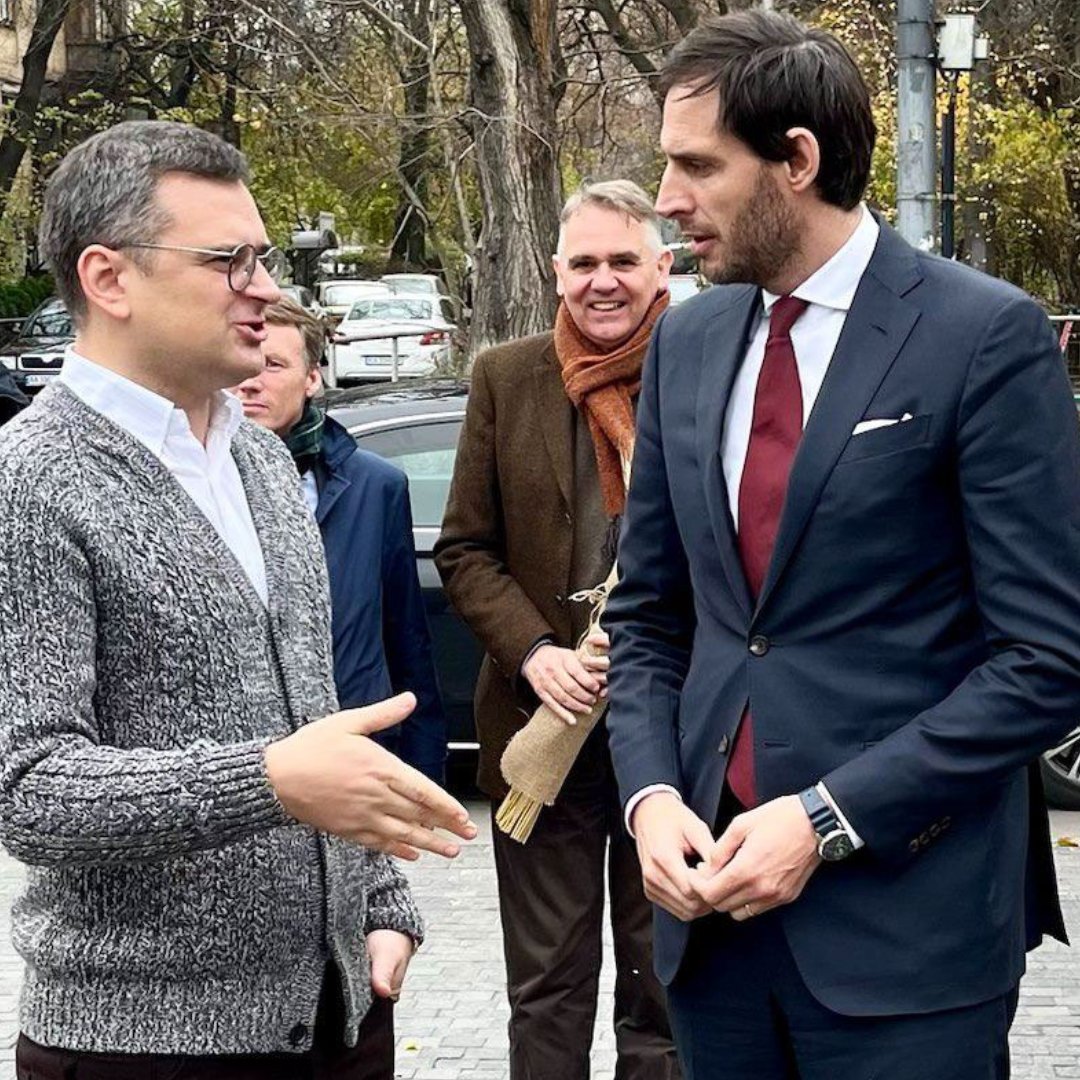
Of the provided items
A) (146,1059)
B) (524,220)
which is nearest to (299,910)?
(146,1059)

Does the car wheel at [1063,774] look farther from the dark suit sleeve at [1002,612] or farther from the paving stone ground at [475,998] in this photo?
the dark suit sleeve at [1002,612]

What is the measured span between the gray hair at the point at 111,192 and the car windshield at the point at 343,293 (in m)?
35.8

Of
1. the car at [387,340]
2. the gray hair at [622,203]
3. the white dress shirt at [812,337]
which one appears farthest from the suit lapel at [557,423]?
the car at [387,340]

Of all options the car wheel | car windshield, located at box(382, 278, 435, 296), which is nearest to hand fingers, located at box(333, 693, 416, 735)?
the car wheel

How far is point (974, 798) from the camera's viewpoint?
2.54 m

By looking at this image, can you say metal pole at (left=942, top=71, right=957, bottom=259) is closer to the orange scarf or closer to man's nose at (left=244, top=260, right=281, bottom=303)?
the orange scarf

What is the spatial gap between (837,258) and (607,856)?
2.15 m

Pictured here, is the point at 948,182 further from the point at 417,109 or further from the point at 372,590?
the point at 417,109

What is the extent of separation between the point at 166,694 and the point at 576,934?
2097 millimetres

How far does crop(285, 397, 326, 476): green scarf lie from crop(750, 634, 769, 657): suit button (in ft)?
6.08

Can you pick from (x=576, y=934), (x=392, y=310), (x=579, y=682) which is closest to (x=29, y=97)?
(x=392, y=310)

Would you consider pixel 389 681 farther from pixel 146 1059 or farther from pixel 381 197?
pixel 381 197

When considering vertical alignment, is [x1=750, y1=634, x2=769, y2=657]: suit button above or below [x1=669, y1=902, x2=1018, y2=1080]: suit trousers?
above

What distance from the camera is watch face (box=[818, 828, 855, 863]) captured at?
99.8 inches
